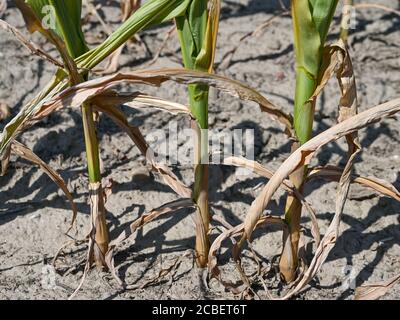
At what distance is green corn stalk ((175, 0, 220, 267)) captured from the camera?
129cm

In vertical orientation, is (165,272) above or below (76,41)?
below

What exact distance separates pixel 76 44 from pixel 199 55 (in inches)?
8.7

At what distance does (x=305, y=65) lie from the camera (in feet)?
4.23

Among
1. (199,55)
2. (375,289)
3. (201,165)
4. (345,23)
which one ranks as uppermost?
(345,23)

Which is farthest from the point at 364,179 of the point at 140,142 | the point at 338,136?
the point at 140,142

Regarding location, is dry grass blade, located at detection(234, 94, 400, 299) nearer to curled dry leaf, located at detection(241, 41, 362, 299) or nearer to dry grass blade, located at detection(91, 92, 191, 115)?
curled dry leaf, located at detection(241, 41, 362, 299)

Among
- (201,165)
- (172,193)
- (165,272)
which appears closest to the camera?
(201,165)

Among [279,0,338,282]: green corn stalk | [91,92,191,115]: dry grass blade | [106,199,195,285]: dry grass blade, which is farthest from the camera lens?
[106,199,195,285]: dry grass blade

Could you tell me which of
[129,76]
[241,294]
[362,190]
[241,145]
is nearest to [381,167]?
[362,190]

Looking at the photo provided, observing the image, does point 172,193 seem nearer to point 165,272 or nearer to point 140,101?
point 165,272

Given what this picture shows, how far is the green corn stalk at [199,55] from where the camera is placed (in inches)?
50.9

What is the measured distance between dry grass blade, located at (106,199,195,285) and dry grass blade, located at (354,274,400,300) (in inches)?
14.1

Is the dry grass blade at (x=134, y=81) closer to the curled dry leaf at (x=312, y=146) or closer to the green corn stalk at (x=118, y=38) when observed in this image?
the green corn stalk at (x=118, y=38)

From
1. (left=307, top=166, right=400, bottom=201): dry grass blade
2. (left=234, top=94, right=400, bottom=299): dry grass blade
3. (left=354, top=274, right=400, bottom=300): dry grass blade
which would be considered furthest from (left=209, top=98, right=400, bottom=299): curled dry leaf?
(left=354, top=274, right=400, bottom=300): dry grass blade
